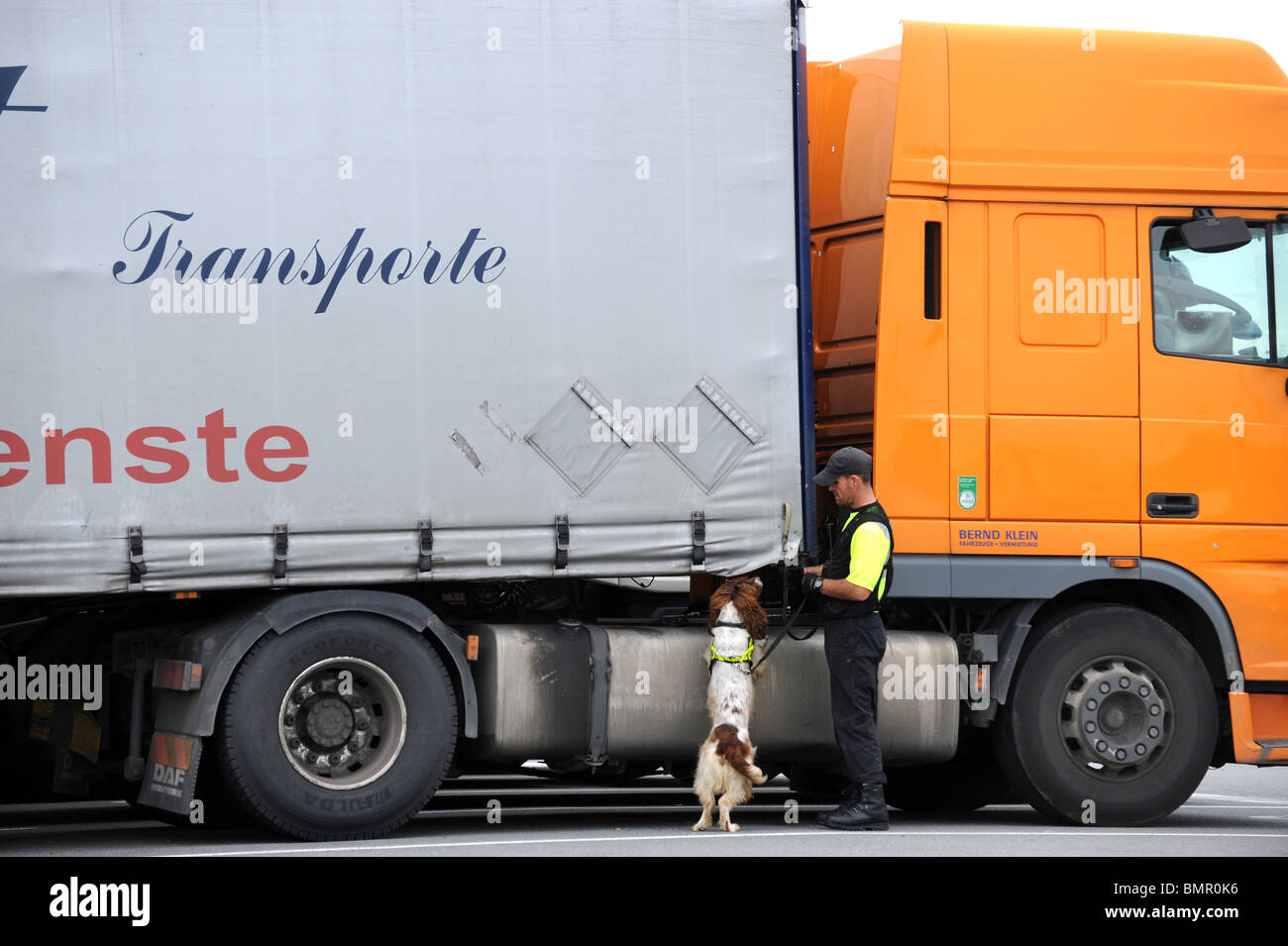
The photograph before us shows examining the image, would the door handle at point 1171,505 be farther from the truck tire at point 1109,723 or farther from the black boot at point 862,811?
the black boot at point 862,811

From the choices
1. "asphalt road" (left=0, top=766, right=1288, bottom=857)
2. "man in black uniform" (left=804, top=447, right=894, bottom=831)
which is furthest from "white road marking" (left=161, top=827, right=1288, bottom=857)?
"man in black uniform" (left=804, top=447, right=894, bottom=831)

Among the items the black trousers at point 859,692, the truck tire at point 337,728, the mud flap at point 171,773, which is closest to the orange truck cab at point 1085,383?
the black trousers at point 859,692

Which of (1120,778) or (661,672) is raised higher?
(661,672)

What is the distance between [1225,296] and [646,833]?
4390 millimetres

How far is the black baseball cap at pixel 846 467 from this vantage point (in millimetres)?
8344

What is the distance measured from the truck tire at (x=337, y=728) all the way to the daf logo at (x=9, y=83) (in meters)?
2.76

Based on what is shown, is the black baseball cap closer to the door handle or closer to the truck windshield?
the door handle

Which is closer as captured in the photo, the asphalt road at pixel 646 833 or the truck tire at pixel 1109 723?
the asphalt road at pixel 646 833

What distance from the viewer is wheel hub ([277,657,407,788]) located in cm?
788

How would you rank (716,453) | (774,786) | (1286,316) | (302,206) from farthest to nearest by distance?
(774,786) < (1286,316) < (716,453) < (302,206)

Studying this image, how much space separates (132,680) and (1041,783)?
4890mm

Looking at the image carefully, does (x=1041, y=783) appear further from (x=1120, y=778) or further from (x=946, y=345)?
(x=946, y=345)

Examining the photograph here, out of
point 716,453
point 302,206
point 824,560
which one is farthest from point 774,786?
point 302,206

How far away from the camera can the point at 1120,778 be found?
8820 mm
